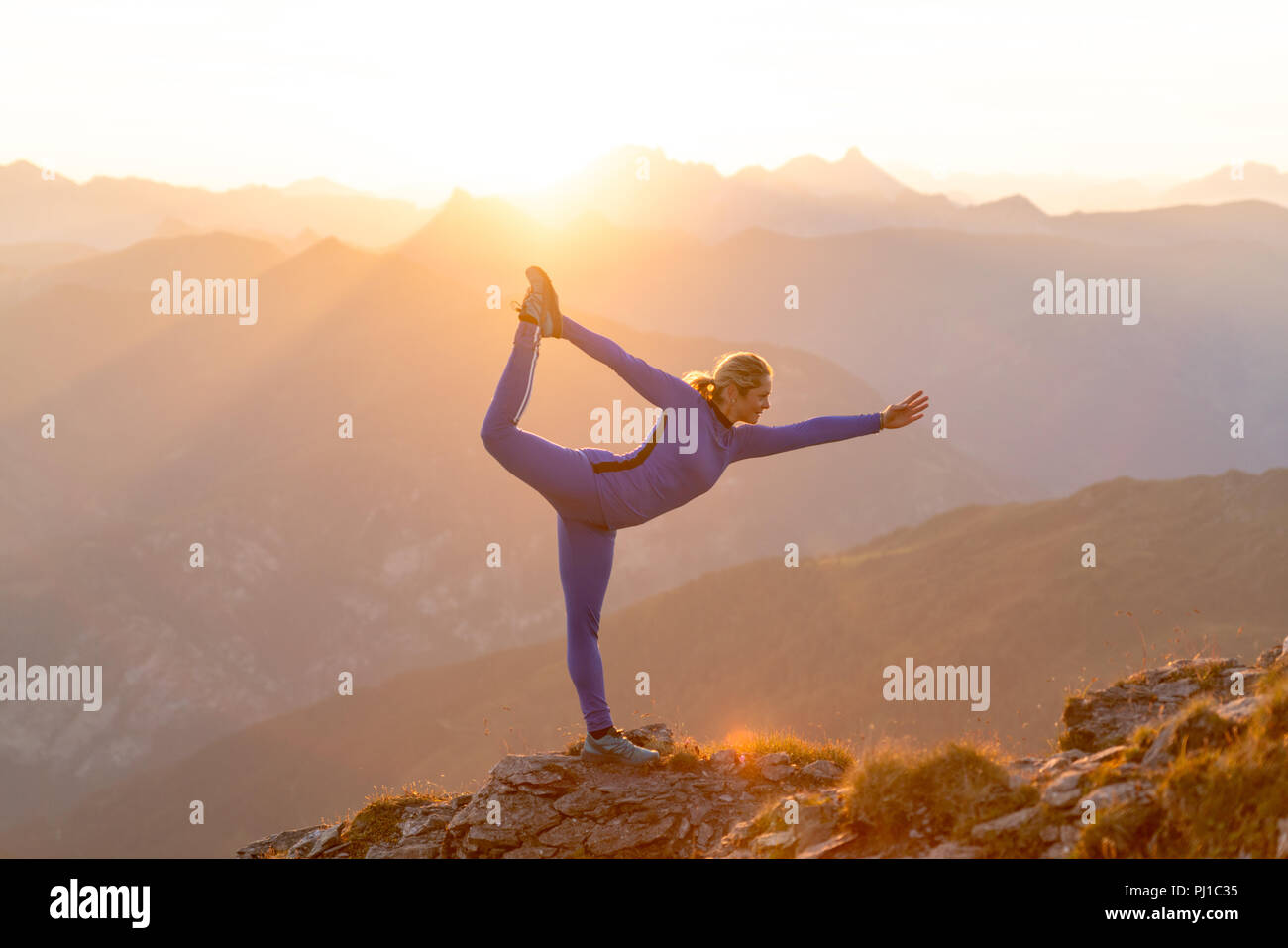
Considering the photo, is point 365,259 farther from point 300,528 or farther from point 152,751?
point 152,751

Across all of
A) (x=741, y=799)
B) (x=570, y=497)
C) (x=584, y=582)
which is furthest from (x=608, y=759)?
(x=570, y=497)

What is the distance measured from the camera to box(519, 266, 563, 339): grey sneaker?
6695mm

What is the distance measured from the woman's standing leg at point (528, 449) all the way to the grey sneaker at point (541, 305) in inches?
3.2

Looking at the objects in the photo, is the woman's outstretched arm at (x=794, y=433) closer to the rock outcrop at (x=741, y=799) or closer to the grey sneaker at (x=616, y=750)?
the rock outcrop at (x=741, y=799)

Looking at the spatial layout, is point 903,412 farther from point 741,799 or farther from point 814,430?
point 741,799

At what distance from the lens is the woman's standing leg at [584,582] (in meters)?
7.70

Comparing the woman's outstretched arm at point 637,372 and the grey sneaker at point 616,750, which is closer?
the woman's outstretched arm at point 637,372

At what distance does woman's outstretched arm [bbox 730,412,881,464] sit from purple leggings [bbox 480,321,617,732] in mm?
1311

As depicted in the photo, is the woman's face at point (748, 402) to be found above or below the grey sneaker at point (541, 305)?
below

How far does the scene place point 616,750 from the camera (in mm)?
8812

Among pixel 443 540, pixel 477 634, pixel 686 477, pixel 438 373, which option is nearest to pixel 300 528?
pixel 443 540

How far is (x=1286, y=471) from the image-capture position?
2657 inches

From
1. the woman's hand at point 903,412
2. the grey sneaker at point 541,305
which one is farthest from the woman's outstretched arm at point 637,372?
the woman's hand at point 903,412
